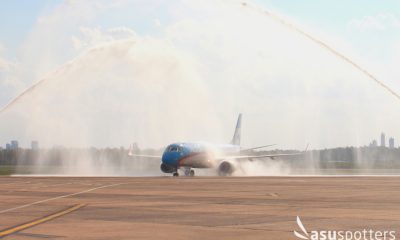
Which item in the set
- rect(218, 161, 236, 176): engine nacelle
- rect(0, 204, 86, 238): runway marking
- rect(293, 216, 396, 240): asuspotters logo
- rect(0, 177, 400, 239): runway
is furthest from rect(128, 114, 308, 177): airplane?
rect(293, 216, 396, 240): asuspotters logo

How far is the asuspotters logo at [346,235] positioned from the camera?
A: 47.8 ft

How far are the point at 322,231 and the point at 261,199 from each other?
11.5m

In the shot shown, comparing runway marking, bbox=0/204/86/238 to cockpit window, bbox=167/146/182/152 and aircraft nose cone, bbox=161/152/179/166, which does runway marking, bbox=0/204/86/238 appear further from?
cockpit window, bbox=167/146/182/152

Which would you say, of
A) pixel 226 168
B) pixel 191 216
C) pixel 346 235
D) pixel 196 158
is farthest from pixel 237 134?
pixel 346 235

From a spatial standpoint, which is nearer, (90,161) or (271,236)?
(271,236)

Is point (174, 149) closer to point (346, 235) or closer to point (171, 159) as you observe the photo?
point (171, 159)

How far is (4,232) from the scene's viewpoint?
1598 cm

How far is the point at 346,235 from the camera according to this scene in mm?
15055

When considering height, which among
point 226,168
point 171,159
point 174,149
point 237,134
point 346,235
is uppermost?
point 237,134

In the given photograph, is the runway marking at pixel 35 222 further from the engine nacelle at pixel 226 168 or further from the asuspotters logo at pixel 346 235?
the engine nacelle at pixel 226 168

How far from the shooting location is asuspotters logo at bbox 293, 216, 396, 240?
1457cm

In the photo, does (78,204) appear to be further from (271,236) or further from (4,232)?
(271,236)

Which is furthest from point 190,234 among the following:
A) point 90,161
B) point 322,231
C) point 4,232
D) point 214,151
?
point 90,161

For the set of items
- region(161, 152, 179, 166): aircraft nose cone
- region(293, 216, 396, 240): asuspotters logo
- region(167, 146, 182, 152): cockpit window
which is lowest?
region(293, 216, 396, 240): asuspotters logo
